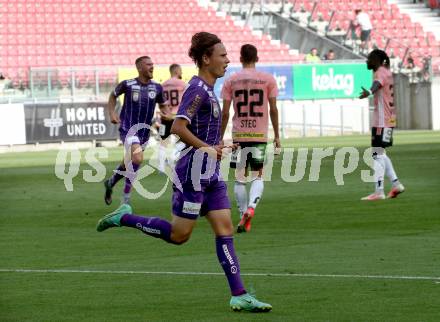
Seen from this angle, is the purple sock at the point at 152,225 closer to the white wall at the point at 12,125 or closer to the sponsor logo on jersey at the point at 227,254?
the sponsor logo on jersey at the point at 227,254

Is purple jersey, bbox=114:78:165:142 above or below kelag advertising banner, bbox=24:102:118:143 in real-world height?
above

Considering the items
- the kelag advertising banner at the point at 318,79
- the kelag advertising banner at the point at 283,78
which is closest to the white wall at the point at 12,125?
the kelag advertising banner at the point at 318,79

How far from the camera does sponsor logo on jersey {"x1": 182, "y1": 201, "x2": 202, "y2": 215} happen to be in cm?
934

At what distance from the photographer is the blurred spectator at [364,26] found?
164 ft

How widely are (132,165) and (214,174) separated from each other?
29.7ft

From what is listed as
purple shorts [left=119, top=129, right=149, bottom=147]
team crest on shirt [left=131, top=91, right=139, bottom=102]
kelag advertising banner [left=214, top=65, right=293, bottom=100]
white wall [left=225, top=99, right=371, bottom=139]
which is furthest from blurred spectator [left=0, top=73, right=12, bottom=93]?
purple shorts [left=119, top=129, right=149, bottom=147]

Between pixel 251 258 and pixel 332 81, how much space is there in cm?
3513

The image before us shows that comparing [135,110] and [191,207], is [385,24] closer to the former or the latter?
[135,110]

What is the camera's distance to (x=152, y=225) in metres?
9.77

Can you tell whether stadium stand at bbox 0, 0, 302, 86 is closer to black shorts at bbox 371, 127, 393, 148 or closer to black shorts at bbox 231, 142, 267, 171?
black shorts at bbox 371, 127, 393, 148

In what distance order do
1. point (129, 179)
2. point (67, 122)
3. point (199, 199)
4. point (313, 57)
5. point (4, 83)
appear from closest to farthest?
→ point (199, 199) → point (129, 179) → point (4, 83) → point (67, 122) → point (313, 57)

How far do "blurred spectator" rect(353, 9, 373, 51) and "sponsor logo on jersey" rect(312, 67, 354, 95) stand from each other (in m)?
3.25

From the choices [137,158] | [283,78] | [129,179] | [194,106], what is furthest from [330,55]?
[194,106]

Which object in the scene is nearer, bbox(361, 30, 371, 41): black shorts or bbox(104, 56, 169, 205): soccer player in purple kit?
bbox(104, 56, 169, 205): soccer player in purple kit
